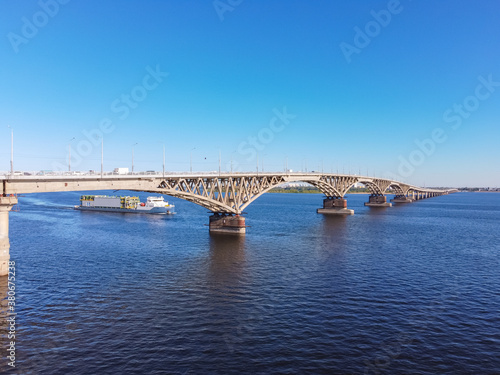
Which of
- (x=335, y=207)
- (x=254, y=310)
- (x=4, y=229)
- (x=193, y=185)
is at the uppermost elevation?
(x=193, y=185)

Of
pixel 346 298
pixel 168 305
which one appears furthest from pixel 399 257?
pixel 168 305

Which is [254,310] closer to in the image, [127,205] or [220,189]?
[220,189]

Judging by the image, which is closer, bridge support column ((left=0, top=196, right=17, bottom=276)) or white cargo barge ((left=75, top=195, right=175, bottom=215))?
bridge support column ((left=0, top=196, right=17, bottom=276))

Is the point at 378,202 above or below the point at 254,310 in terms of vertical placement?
above

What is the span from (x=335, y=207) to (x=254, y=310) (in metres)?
110

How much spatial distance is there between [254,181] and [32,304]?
2288 inches

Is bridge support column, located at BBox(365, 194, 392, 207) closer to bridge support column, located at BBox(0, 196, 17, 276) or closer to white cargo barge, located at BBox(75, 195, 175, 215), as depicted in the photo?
white cargo barge, located at BBox(75, 195, 175, 215)

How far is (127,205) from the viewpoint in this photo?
131125mm

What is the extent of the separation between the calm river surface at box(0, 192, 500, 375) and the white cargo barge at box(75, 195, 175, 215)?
64755mm

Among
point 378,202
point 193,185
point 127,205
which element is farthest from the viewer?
point 378,202

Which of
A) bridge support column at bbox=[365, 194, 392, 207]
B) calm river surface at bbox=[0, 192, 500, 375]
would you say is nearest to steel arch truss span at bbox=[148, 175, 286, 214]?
calm river surface at bbox=[0, 192, 500, 375]

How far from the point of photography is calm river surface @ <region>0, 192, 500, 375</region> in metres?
21.3

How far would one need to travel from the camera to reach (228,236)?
72250 mm

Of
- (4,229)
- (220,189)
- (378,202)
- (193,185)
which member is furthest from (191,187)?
(378,202)
